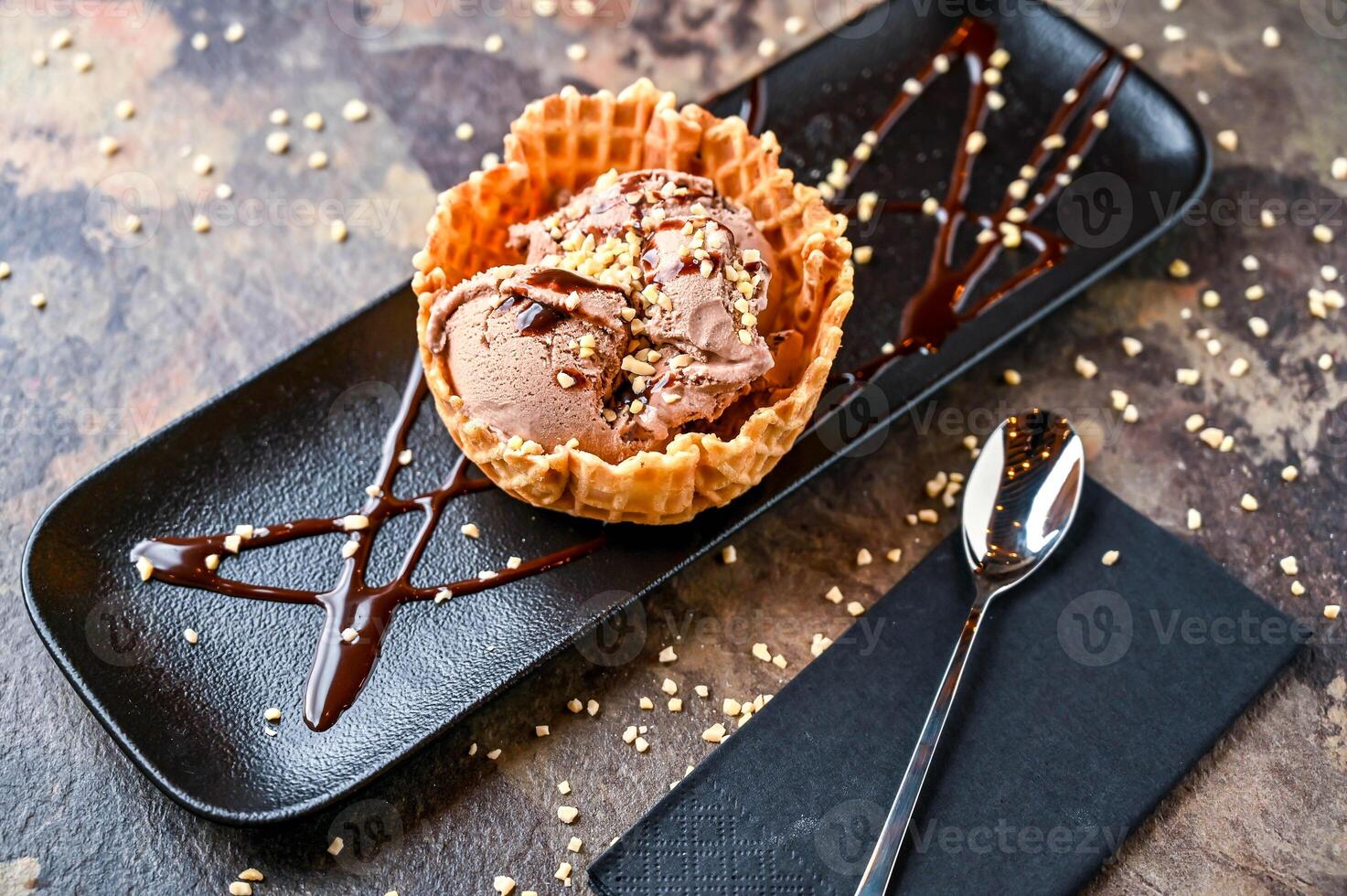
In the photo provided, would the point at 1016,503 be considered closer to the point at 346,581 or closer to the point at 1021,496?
the point at 1021,496

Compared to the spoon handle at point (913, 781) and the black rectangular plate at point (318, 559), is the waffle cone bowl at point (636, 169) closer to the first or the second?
the black rectangular plate at point (318, 559)

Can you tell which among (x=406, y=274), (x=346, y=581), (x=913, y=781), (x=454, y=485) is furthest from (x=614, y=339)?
(x=913, y=781)

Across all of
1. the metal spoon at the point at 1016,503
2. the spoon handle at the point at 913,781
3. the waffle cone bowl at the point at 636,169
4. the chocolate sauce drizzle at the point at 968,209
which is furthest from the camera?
the chocolate sauce drizzle at the point at 968,209

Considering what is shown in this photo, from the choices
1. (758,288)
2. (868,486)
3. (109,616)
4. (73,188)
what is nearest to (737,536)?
(868,486)

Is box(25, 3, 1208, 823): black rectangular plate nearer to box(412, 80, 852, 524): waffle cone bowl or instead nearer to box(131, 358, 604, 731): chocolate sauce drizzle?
box(131, 358, 604, 731): chocolate sauce drizzle

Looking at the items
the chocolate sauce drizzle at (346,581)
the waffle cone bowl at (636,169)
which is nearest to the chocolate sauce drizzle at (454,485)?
the chocolate sauce drizzle at (346,581)

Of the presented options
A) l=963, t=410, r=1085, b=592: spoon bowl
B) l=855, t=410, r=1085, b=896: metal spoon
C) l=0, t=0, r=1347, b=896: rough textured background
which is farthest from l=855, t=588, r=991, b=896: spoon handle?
l=0, t=0, r=1347, b=896: rough textured background

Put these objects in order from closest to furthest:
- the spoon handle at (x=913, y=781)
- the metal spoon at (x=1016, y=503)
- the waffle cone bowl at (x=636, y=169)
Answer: the spoon handle at (x=913, y=781), the waffle cone bowl at (x=636, y=169), the metal spoon at (x=1016, y=503)
